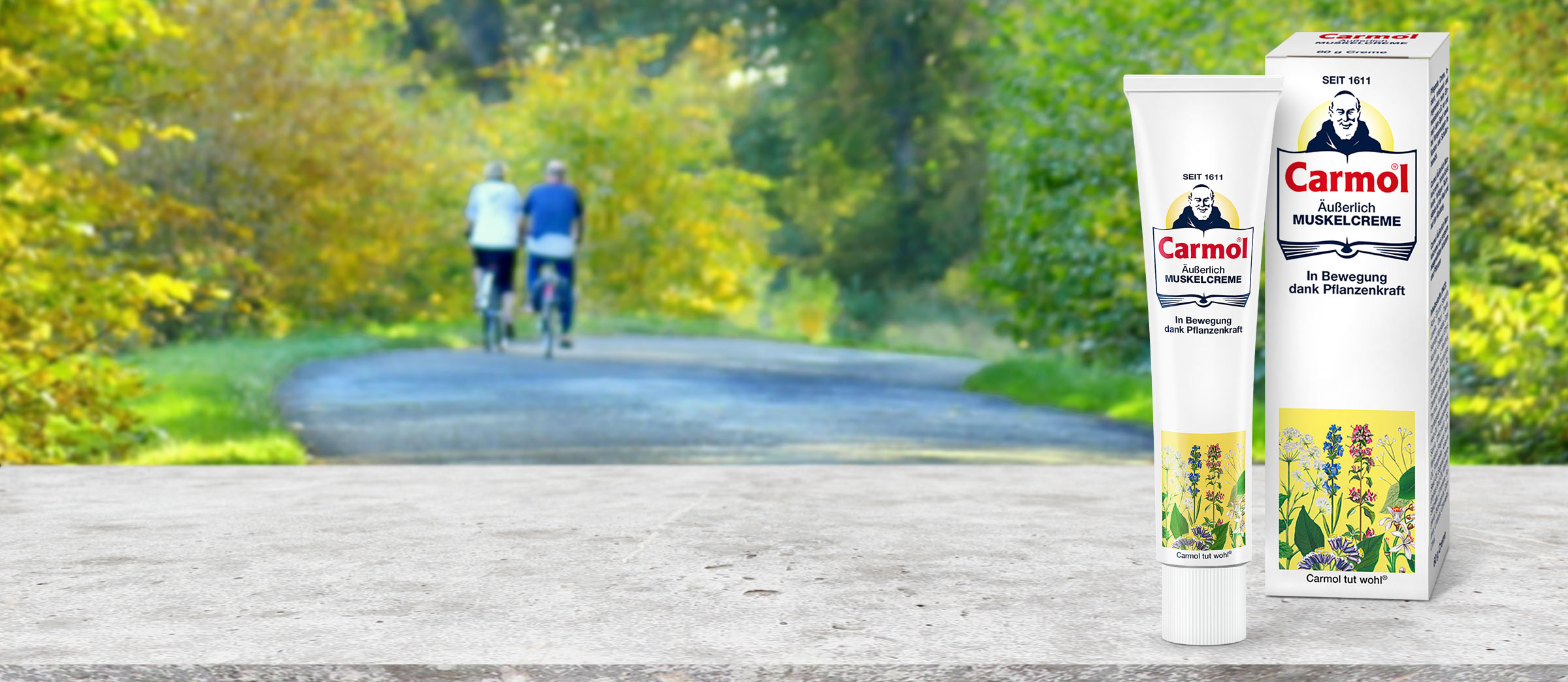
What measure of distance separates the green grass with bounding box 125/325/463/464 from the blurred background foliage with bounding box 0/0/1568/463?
99 millimetres

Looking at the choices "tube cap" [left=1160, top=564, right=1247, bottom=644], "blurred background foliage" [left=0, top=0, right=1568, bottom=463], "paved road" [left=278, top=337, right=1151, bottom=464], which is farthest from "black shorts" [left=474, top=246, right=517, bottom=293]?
"tube cap" [left=1160, top=564, right=1247, bottom=644]

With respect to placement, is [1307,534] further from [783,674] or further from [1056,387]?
[1056,387]

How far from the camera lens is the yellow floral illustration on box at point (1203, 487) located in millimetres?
2473

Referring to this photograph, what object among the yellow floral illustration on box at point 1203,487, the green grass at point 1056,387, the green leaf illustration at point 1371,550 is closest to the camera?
the yellow floral illustration on box at point 1203,487

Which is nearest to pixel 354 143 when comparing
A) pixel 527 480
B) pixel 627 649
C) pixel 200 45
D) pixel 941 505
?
pixel 200 45

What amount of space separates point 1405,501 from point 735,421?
14.6ft

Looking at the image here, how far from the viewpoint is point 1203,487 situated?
97.6 inches

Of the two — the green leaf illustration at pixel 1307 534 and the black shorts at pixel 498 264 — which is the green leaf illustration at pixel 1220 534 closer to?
the green leaf illustration at pixel 1307 534

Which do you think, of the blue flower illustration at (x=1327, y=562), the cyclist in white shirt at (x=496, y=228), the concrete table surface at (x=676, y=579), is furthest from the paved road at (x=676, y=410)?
the blue flower illustration at (x=1327, y=562)

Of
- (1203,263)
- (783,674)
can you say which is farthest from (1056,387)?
(783,674)

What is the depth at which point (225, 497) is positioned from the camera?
4660 mm

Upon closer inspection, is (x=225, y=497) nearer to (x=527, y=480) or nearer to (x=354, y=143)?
(x=527, y=480)

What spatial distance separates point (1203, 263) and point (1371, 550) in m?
0.96

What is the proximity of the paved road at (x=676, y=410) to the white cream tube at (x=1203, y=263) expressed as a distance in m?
4.43
